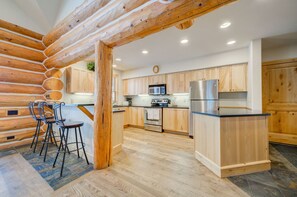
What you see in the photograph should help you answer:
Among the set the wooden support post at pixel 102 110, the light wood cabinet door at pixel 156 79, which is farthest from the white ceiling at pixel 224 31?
the wooden support post at pixel 102 110

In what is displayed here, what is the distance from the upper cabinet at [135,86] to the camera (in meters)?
5.49

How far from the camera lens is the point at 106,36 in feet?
6.93

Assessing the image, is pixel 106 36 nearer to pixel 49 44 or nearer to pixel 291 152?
pixel 49 44

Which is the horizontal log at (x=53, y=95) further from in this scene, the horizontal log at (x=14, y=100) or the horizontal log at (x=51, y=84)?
the horizontal log at (x=14, y=100)

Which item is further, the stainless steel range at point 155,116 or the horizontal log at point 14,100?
the stainless steel range at point 155,116

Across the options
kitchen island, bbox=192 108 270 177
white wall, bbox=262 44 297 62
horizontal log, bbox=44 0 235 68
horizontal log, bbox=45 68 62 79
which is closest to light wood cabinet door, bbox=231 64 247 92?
white wall, bbox=262 44 297 62

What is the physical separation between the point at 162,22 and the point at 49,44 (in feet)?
11.6

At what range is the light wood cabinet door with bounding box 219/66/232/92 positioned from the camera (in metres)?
3.74

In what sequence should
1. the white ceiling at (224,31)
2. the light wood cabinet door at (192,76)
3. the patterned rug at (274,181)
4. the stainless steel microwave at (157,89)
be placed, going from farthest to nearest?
the stainless steel microwave at (157,89), the light wood cabinet door at (192,76), the white ceiling at (224,31), the patterned rug at (274,181)

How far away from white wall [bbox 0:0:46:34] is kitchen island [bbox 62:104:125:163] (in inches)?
95.2

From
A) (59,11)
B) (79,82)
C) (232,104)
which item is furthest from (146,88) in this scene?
(59,11)

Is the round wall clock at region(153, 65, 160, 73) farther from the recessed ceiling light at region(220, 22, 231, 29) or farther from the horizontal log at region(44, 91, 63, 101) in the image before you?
the horizontal log at region(44, 91, 63, 101)

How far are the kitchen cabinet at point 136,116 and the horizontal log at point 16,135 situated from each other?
3.16 m

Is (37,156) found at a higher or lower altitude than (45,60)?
lower
